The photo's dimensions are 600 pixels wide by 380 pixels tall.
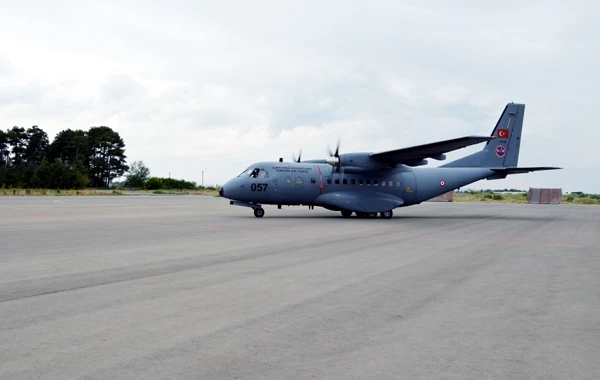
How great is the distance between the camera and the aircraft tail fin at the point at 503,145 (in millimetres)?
28078

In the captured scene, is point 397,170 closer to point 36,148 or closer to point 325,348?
point 325,348

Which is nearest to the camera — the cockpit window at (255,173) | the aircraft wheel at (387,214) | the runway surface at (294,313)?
the runway surface at (294,313)

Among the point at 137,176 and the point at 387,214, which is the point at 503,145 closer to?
the point at 387,214

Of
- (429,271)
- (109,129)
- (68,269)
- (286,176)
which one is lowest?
(68,269)

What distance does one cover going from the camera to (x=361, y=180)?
25.5 m

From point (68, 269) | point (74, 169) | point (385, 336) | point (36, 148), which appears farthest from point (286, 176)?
point (36, 148)

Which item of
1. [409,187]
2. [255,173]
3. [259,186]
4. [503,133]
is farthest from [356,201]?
[503,133]

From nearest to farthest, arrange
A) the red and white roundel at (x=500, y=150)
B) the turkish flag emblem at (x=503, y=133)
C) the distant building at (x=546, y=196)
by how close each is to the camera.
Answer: the red and white roundel at (x=500, y=150) < the turkish flag emblem at (x=503, y=133) < the distant building at (x=546, y=196)

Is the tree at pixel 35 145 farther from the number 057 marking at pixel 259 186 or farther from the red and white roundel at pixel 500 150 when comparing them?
the red and white roundel at pixel 500 150

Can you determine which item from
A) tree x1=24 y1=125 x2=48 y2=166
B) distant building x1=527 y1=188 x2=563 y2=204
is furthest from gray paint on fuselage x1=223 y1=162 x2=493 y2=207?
tree x1=24 y1=125 x2=48 y2=166

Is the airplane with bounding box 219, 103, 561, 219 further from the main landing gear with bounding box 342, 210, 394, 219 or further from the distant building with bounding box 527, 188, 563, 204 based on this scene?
the distant building with bounding box 527, 188, 563, 204

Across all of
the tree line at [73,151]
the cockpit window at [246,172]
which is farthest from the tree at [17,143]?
the cockpit window at [246,172]

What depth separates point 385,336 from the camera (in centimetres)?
504

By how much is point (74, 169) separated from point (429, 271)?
8547cm
